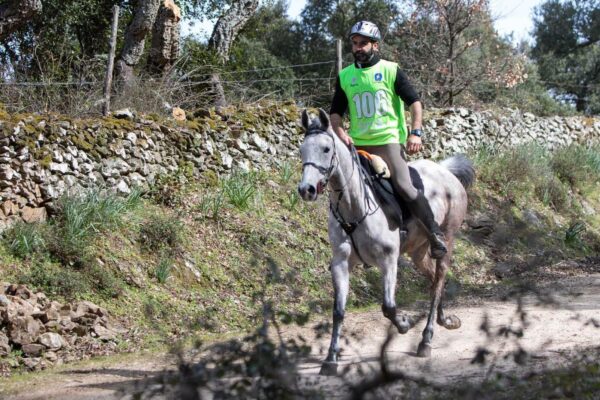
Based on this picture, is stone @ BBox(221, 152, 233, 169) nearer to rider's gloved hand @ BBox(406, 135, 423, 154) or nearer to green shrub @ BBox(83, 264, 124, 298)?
green shrub @ BBox(83, 264, 124, 298)

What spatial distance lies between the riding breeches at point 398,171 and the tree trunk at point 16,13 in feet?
24.9

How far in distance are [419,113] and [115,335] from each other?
367 centimetres

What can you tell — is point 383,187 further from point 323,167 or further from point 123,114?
point 123,114

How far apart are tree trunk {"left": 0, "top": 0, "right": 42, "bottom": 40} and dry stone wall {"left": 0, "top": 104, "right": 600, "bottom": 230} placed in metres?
2.63

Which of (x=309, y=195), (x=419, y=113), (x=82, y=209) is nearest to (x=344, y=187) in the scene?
(x=309, y=195)

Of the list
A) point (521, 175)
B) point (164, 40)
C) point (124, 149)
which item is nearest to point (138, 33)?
point (164, 40)

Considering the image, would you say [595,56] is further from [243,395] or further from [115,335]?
[243,395]

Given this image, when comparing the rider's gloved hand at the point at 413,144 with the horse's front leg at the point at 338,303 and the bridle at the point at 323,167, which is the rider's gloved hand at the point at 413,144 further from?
the horse's front leg at the point at 338,303

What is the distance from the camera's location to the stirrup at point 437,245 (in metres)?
7.44

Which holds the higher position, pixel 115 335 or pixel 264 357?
pixel 264 357

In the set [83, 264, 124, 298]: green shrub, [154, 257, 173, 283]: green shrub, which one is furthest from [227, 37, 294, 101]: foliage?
[83, 264, 124, 298]: green shrub

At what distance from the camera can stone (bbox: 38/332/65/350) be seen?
7293mm

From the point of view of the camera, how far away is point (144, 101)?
492 inches

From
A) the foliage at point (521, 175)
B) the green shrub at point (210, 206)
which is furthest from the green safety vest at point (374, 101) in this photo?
the foliage at point (521, 175)
